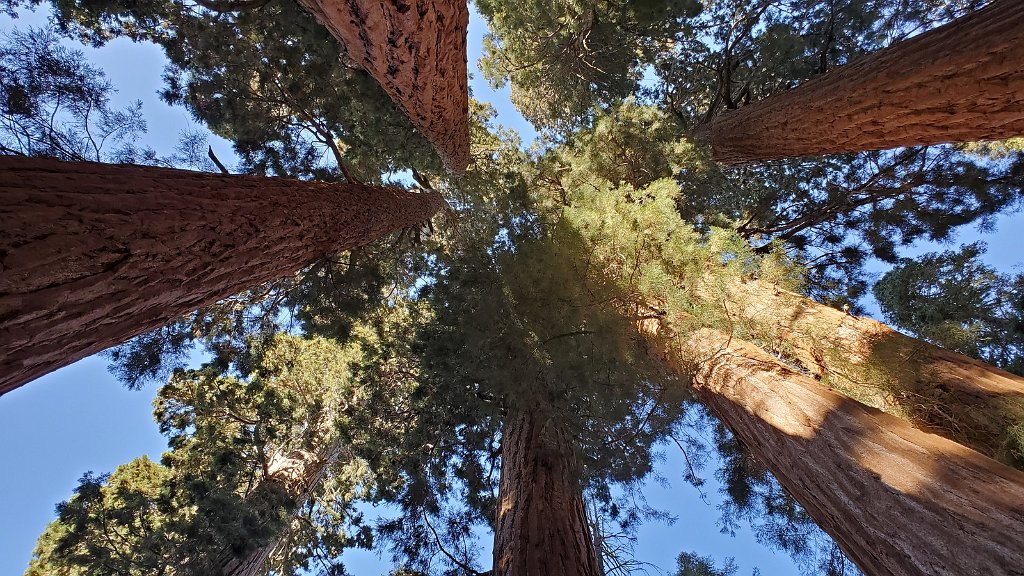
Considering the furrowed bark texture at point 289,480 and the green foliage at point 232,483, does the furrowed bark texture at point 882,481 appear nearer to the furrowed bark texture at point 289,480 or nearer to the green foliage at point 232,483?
the green foliage at point 232,483

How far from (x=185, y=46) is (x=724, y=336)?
700cm

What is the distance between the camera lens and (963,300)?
15.9 ft

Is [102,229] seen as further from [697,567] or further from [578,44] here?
[578,44]

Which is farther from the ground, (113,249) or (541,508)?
(113,249)

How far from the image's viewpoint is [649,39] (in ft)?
27.0

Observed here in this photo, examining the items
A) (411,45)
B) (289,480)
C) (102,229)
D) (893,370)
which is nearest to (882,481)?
(893,370)

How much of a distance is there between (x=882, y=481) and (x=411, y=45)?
161 inches

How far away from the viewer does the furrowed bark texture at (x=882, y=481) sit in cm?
128

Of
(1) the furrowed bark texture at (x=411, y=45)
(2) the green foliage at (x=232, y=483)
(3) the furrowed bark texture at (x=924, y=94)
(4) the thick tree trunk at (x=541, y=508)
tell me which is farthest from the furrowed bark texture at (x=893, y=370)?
(2) the green foliage at (x=232, y=483)

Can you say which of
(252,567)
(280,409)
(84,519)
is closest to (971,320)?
(280,409)

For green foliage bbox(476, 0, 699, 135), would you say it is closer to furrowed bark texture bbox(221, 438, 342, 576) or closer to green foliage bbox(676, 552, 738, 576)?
green foliage bbox(676, 552, 738, 576)

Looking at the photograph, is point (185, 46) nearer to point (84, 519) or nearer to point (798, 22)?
point (84, 519)

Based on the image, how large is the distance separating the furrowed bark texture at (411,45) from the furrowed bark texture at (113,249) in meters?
1.45

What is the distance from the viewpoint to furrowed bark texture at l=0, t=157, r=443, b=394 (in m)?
1.41
